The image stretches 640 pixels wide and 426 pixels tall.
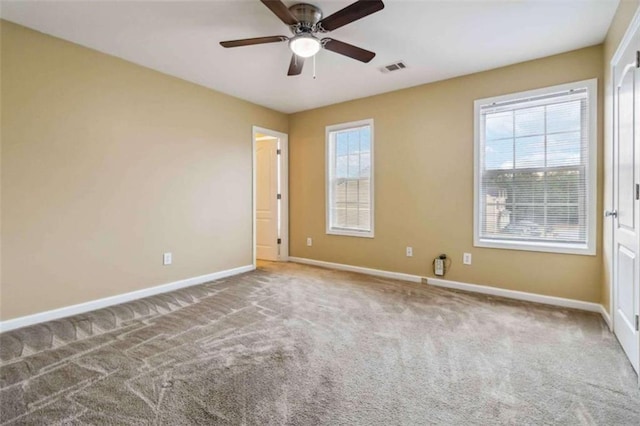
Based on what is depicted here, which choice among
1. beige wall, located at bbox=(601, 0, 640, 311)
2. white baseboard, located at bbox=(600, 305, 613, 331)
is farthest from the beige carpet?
beige wall, located at bbox=(601, 0, 640, 311)

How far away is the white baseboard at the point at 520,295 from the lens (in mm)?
3037

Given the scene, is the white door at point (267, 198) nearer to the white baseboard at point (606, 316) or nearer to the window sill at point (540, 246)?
the window sill at point (540, 246)

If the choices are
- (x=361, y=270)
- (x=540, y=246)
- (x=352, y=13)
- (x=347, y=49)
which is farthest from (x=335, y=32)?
A: (x=361, y=270)

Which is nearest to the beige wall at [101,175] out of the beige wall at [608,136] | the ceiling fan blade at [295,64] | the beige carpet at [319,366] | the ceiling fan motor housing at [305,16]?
the beige carpet at [319,366]

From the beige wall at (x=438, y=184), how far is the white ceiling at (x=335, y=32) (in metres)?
0.21

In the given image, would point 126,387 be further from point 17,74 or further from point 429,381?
point 17,74

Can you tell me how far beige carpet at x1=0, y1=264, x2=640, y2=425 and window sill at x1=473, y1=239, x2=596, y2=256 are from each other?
577 mm

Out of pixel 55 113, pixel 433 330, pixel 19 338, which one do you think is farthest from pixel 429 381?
pixel 55 113

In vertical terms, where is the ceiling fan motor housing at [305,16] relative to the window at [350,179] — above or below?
above

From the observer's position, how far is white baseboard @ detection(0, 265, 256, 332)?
2609 mm

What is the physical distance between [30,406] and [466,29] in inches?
153

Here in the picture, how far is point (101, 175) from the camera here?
121 inches

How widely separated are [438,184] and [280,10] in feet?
8.85

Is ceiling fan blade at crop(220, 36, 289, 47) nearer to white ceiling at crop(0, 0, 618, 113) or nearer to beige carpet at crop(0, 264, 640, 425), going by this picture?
white ceiling at crop(0, 0, 618, 113)
